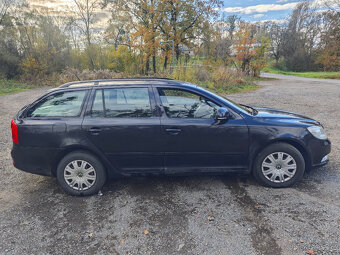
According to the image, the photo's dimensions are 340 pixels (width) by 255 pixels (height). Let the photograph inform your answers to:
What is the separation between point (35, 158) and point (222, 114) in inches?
110

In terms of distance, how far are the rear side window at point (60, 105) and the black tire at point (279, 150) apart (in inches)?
110

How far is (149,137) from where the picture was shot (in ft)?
11.5

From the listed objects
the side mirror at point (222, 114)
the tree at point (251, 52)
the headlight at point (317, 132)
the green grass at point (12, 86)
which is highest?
the tree at point (251, 52)

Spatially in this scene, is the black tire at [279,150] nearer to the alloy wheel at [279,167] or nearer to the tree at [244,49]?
the alloy wheel at [279,167]

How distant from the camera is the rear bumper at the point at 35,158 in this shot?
11.6 ft

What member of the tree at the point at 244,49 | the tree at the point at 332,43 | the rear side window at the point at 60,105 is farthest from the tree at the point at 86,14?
the tree at the point at 332,43

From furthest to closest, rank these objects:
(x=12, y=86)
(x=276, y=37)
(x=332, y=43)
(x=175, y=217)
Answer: (x=276, y=37) < (x=332, y=43) < (x=12, y=86) < (x=175, y=217)

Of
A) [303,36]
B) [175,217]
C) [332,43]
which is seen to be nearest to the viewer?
[175,217]

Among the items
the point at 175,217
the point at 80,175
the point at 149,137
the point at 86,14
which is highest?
the point at 86,14

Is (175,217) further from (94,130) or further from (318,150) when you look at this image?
(318,150)

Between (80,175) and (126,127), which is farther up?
(126,127)

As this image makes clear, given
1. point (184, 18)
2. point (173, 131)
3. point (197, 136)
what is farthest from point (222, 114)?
point (184, 18)

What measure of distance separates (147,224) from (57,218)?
1.18m

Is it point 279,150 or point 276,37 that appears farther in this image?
point 276,37
